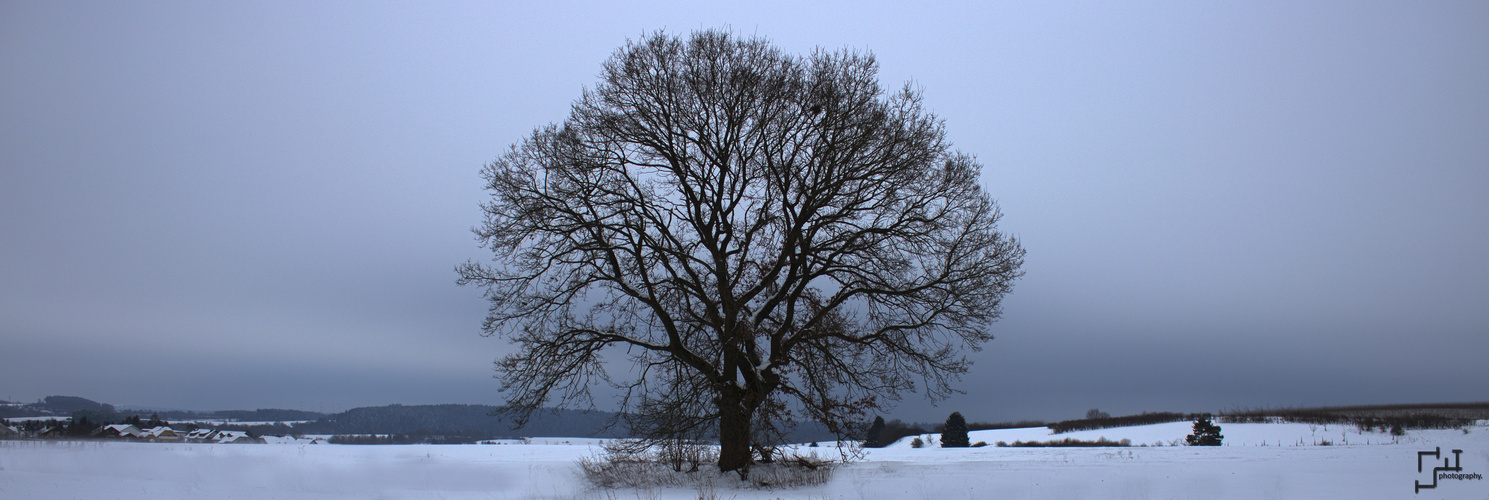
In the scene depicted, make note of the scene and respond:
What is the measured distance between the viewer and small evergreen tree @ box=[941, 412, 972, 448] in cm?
2978

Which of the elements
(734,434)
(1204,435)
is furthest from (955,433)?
(734,434)

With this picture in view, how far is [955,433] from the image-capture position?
2995 cm

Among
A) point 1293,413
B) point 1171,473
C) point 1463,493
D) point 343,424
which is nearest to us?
point 1463,493

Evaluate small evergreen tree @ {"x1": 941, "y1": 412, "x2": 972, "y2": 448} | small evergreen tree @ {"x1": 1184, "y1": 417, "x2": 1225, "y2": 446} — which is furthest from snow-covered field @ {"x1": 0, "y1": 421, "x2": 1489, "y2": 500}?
small evergreen tree @ {"x1": 941, "y1": 412, "x2": 972, "y2": 448}

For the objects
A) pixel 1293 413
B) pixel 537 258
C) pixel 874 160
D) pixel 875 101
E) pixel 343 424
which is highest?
pixel 875 101

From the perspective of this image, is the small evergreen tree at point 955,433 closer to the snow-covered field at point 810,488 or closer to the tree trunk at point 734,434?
the snow-covered field at point 810,488

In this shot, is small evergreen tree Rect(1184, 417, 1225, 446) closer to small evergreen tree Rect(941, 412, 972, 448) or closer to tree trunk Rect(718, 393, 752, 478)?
small evergreen tree Rect(941, 412, 972, 448)

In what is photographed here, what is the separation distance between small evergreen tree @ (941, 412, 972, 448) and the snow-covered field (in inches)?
430

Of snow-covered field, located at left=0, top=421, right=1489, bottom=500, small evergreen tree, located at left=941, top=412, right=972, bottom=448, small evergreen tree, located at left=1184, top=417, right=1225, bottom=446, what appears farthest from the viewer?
small evergreen tree, located at left=941, top=412, right=972, bottom=448

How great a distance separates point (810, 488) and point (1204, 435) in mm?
19189

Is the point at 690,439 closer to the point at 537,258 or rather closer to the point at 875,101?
the point at 537,258

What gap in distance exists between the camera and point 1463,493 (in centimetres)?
1023

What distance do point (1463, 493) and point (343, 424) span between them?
6492cm

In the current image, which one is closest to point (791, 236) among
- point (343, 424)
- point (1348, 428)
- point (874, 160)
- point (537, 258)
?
point (874, 160)
